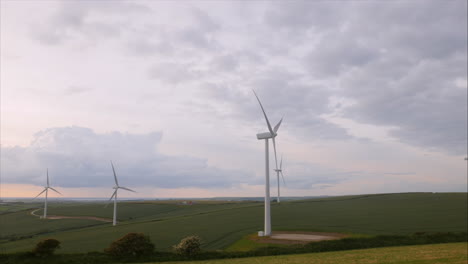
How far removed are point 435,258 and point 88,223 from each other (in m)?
79.5

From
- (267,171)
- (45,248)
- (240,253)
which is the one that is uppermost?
(267,171)

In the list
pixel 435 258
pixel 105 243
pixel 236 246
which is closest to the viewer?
→ pixel 435 258

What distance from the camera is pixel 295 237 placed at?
149 feet

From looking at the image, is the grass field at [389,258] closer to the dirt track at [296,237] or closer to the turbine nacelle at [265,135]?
the dirt track at [296,237]

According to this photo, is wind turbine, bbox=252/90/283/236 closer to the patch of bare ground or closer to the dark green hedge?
the patch of bare ground

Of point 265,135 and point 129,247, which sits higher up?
point 265,135

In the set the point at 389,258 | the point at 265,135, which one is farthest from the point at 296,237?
the point at 389,258

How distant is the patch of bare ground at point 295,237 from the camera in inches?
1647

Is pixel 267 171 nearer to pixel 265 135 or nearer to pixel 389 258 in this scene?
pixel 265 135

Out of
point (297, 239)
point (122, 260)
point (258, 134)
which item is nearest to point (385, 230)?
point (297, 239)

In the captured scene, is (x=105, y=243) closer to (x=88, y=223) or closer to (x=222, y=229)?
(x=222, y=229)

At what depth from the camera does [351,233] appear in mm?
47000

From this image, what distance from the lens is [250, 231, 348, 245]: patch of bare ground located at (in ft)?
137

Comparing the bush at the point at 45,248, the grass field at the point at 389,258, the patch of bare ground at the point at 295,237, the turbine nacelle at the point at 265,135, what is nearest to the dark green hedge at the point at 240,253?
the bush at the point at 45,248
